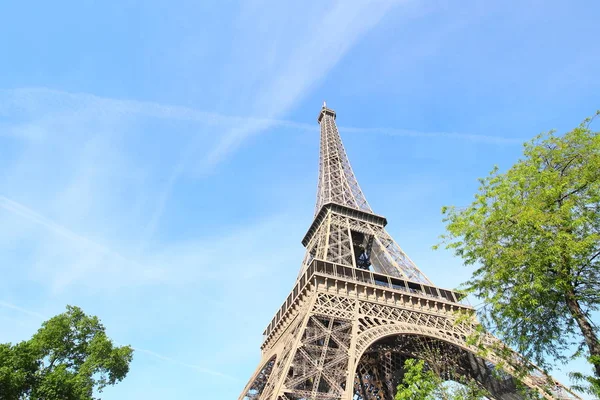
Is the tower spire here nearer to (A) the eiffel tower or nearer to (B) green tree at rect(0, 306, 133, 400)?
(A) the eiffel tower

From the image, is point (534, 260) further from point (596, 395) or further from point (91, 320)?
point (91, 320)

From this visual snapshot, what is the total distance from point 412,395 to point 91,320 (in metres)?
16.4

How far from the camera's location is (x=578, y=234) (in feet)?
37.8

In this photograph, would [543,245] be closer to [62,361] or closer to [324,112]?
[62,361]

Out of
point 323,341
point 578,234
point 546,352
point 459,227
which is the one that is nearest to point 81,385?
point 323,341

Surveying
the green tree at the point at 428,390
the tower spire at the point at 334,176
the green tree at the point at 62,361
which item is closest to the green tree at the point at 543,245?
the green tree at the point at 428,390

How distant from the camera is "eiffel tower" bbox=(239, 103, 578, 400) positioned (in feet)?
61.0

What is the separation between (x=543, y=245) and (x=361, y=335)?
1189cm

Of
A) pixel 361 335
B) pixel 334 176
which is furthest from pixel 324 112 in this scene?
pixel 361 335

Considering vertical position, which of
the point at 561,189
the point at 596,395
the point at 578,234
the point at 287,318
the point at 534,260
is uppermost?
the point at 287,318

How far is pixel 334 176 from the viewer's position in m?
46.2

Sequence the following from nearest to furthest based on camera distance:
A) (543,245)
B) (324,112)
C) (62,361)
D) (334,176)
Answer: (543,245) → (62,361) → (334,176) → (324,112)

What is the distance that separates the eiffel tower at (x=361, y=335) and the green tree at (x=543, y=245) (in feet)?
13.0

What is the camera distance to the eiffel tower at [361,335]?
61.0 feet
